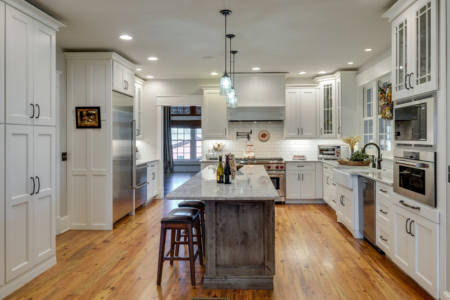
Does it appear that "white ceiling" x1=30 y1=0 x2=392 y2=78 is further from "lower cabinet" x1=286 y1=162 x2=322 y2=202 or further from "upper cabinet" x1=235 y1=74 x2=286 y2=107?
"lower cabinet" x1=286 y1=162 x2=322 y2=202

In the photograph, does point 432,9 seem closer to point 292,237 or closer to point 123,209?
point 292,237

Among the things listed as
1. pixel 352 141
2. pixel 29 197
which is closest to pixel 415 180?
pixel 352 141

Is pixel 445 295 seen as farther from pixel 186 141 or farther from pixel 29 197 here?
pixel 186 141

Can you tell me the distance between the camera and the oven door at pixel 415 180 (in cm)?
260

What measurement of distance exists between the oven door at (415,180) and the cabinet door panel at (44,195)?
3539 mm

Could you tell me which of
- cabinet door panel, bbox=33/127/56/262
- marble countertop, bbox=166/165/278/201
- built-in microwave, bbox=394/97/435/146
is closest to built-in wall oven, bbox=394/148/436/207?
built-in microwave, bbox=394/97/435/146

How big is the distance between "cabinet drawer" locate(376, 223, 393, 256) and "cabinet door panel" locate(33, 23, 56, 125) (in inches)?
149

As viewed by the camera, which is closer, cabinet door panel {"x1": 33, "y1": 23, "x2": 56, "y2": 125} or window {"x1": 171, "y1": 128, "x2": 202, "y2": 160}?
cabinet door panel {"x1": 33, "y1": 23, "x2": 56, "y2": 125}

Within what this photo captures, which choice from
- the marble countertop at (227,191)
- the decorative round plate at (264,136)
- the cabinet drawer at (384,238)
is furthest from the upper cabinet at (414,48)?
the decorative round plate at (264,136)

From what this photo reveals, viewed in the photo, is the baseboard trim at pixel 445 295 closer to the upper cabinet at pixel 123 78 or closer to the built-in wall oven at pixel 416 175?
the built-in wall oven at pixel 416 175

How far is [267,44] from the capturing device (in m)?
4.62

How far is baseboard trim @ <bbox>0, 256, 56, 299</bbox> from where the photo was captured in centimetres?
280

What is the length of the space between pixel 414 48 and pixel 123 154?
424 cm

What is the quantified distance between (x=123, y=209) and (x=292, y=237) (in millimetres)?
2745
